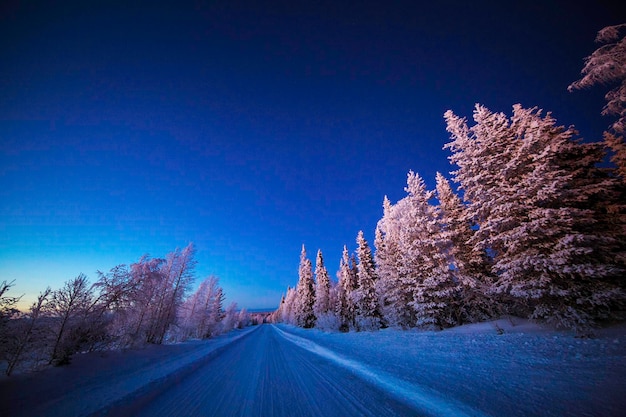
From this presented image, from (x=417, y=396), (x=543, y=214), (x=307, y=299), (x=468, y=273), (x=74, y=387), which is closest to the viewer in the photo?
(x=417, y=396)

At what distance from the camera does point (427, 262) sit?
14938mm

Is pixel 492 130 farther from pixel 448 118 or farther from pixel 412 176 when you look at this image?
pixel 412 176

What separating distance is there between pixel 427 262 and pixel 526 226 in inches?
269

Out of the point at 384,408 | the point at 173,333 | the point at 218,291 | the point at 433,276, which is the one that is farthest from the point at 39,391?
the point at 218,291

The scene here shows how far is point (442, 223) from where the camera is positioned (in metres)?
15.6

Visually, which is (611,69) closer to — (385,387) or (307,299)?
(385,387)

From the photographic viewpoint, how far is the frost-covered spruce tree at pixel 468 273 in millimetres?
13441

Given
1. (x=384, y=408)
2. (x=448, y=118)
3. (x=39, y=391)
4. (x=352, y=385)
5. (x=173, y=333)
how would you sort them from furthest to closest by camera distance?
1. (x=173, y=333)
2. (x=448, y=118)
3. (x=39, y=391)
4. (x=352, y=385)
5. (x=384, y=408)

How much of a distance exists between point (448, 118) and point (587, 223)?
8.54 meters

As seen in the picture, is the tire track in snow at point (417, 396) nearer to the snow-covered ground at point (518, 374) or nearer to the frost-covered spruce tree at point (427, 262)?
the snow-covered ground at point (518, 374)

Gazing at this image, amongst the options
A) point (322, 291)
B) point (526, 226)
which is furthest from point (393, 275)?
point (322, 291)

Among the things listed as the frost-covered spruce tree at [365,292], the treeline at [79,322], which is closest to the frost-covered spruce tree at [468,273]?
the frost-covered spruce tree at [365,292]

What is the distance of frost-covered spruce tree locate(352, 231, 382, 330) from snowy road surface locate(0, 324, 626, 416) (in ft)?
56.5

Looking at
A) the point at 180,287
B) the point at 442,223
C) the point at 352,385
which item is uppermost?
the point at 442,223
